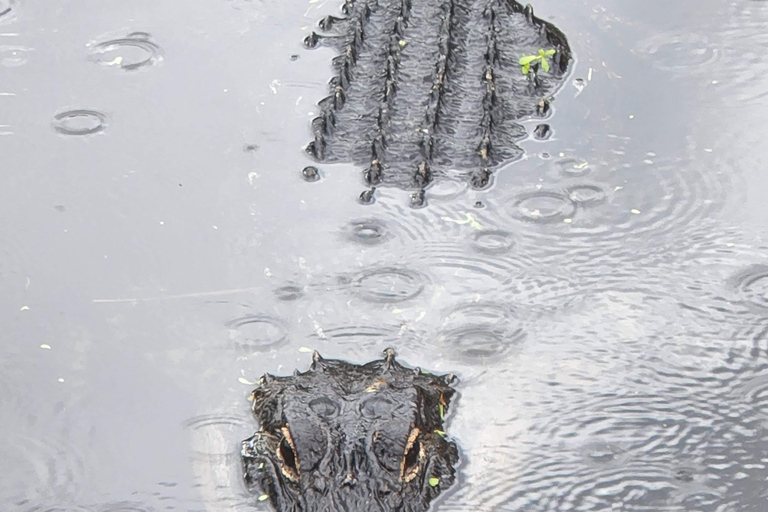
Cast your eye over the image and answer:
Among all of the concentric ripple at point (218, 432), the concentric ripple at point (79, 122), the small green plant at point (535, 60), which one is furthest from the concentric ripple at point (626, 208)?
the concentric ripple at point (79, 122)

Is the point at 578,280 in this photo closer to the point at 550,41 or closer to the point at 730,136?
the point at 730,136

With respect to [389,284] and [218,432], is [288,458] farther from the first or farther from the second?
[389,284]

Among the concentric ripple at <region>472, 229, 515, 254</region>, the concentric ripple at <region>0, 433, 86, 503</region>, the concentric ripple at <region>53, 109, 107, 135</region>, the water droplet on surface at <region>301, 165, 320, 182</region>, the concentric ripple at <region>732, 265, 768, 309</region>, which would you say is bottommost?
the concentric ripple at <region>0, 433, 86, 503</region>

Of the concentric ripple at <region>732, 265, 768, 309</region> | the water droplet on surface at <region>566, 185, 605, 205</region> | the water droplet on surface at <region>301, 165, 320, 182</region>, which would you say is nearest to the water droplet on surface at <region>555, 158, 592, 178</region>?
the water droplet on surface at <region>566, 185, 605, 205</region>

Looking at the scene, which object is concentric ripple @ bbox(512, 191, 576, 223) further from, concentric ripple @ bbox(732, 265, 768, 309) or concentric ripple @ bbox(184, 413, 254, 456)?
concentric ripple @ bbox(184, 413, 254, 456)

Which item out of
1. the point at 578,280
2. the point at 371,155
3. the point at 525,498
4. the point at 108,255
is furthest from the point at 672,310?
the point at 108,255

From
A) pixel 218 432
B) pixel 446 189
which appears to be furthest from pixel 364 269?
pixel 218 432
